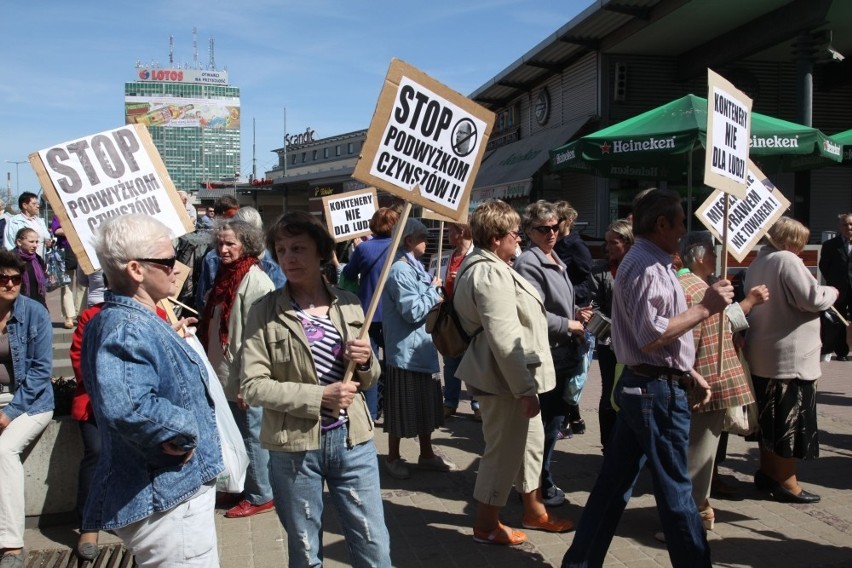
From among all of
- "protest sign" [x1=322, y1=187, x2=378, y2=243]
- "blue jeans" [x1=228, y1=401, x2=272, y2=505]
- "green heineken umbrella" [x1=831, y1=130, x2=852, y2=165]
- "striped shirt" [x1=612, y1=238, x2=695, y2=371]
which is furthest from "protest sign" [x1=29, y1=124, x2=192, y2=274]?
"green heineken umbrella" [x1=831, y1=130, x2=852, y2=165]

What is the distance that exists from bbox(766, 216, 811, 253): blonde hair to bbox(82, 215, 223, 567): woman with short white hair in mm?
3804

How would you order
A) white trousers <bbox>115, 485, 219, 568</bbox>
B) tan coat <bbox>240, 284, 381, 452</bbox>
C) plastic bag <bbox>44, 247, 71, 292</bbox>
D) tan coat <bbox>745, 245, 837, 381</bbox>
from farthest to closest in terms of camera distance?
1. plastic bag <bbox>44, 247, 71, 292</bbox>
2. tan coat <bbox>745, 245, 837, 381</bbox>
3. tan coat <bbox>240, 284, 381, 452</bbox>
4. white trousers <bbox>115, 485, 219, 568</bbox>

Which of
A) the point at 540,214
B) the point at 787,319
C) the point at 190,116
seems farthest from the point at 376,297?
the point at 190,116

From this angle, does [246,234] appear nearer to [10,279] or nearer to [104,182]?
[104,182]

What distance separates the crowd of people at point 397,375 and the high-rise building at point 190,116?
88.6 m

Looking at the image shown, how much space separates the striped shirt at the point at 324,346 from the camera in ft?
10.0

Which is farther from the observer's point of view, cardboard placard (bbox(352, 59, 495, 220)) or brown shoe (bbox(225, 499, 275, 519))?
brown shoe (bbox(225, 499, 275, 519))

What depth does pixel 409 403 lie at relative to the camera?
17.9ft

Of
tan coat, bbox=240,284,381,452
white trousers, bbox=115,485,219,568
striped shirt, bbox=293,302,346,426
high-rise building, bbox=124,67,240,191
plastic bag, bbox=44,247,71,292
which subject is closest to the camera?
white trousers, bbox=115,485,219,568

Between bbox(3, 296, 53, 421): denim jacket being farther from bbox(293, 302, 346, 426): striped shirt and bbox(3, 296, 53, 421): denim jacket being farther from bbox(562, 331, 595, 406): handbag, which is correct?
bbox(562, 331, 595, 406): handbag

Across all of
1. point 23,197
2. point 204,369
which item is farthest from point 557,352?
point 23,197

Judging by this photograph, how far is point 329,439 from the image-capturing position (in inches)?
118

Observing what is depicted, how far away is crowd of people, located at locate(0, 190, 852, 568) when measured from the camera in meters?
2.52

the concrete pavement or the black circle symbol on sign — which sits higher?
the black circle symbol on sign
